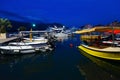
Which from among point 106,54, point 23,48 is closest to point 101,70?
point 106,54

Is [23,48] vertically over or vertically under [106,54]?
over

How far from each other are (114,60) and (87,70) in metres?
2.85

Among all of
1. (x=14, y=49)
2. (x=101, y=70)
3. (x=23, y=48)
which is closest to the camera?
(x=101, y=70)

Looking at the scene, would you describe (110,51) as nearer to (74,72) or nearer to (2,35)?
(74,72)

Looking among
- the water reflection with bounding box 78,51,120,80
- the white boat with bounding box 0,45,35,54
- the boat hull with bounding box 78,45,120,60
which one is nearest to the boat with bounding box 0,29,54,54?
the white boat with bounding box 0,45,35,54

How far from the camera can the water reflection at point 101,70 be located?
20484 mm

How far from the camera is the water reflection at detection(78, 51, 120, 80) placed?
20484mm

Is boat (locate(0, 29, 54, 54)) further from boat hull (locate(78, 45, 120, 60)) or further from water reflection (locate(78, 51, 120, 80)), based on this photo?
water reflection (locate(78, 51, 120, 80))

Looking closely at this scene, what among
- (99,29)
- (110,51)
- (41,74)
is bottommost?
(41,74)

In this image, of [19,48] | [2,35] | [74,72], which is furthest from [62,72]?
[2,35]

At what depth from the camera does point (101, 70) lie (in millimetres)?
23109

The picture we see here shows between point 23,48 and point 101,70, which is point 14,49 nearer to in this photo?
point 23,48

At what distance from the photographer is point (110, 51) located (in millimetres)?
23609

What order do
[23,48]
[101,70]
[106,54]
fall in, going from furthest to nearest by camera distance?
[23,48] < [106,54] < [101,70]
